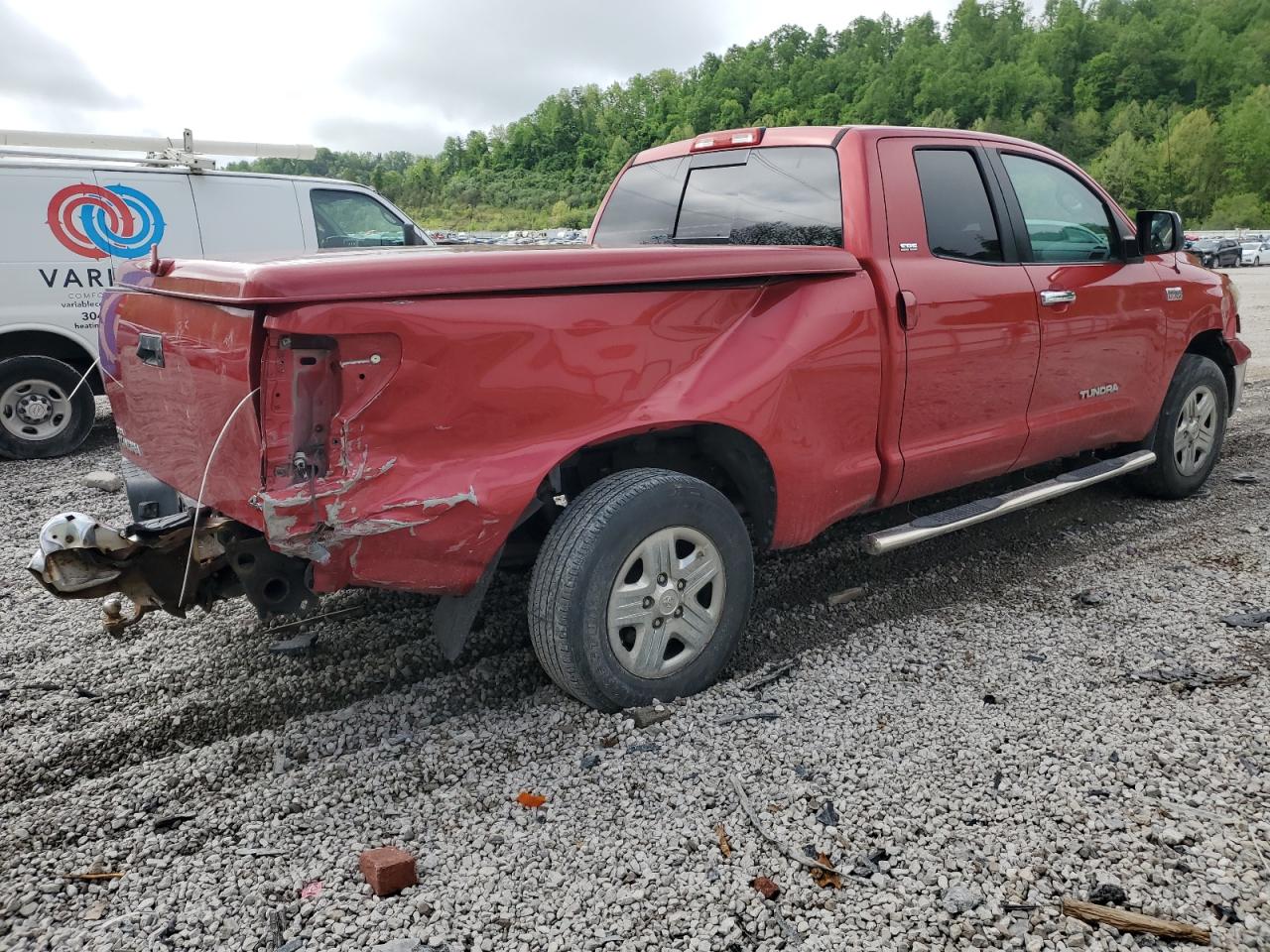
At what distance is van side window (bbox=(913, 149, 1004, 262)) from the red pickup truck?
0.06 ft

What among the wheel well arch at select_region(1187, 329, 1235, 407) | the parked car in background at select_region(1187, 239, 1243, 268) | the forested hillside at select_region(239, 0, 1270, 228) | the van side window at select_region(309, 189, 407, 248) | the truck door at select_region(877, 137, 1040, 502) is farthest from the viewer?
the forested hillside at select_region(239, 0, 1270, 228)

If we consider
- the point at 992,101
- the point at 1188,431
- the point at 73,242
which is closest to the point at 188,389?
the point at 1188,431

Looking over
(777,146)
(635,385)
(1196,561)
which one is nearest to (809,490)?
(635,385)

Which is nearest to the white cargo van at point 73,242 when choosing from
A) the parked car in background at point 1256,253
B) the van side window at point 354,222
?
the van side window at point 354,222

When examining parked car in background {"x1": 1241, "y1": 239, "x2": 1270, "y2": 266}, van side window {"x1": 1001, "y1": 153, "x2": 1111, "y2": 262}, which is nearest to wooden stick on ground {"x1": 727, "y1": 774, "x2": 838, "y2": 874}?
van side window {"x1": 1001, "y1": 153, "x2": 1111, "y2": 262}

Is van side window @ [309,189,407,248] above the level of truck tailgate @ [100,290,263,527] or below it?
above

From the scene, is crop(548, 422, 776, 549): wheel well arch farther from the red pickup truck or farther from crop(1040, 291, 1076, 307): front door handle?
crop(1040, 291, 1076, 307): front door handle

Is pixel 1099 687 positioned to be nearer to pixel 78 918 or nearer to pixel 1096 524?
pixel 1096 524

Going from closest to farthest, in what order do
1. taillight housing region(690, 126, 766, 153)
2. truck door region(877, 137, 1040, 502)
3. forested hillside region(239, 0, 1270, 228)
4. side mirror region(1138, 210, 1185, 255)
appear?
1. truck door region(877, 137, 1040, 502)
2. taillight housing region(690, 126, 766, 153)
3. side mirror region(1138, 210, 1185, 255)
4. forested hillside region(239, 0, 1270, 228)

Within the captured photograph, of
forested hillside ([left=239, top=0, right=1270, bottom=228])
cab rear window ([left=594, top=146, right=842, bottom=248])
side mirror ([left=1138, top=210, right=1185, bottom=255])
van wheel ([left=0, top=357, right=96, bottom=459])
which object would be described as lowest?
van wheel ([left=0, top=357, right=96, bottom=459])

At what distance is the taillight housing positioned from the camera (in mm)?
4082

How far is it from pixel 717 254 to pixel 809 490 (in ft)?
3.16

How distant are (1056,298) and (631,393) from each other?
2365mm

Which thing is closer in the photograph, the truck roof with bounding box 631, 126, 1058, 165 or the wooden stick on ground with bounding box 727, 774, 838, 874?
the wooden stick on ground with bounding box 727, 774, 838, 874
